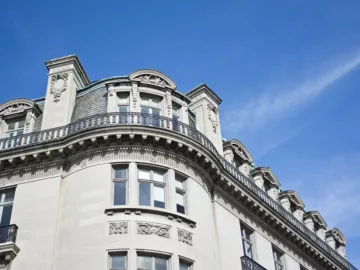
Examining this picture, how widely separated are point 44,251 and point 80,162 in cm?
409

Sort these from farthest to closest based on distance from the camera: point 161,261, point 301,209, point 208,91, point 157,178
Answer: point 301,209, point 208,91, point 157,178, point 161,261

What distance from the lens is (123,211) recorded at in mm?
23641

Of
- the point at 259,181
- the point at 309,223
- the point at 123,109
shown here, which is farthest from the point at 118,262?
the point at 309,223

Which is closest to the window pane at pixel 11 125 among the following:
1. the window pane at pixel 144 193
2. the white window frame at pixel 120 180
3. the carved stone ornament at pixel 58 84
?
the carved stone ornament at pixel 58 84

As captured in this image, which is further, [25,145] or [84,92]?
[84,92]

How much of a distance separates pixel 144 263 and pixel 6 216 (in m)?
6.88

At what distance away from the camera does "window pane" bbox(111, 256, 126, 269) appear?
22422mm

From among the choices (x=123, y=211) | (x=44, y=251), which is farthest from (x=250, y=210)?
(x=44, y=251)

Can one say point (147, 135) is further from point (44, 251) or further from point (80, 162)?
point (44, 251)

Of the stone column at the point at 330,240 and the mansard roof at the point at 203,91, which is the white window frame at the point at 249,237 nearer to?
the mansard roof at the point at 203,91

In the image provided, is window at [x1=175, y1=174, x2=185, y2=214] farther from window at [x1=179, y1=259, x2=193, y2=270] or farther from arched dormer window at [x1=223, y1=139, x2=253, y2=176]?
arched dormer window at [x1=223, y1=139, x2=253, y2=176]

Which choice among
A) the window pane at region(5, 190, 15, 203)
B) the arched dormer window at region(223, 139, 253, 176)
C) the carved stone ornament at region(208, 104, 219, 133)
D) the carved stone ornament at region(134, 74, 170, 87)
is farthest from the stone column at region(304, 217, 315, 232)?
the window pane at region(5, 190, 15, 203)

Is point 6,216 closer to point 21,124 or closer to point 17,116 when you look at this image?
point 21,124

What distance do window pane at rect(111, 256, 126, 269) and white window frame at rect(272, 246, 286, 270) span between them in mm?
10864
